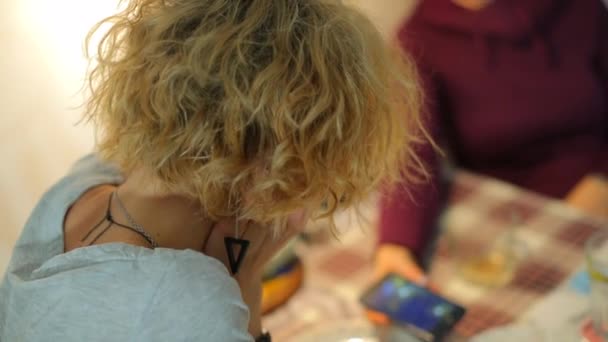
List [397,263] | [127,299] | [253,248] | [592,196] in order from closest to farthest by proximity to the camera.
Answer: [127,299], [253,248], [397,263], [592,196]

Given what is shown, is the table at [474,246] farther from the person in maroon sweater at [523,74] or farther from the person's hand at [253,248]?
the person in maroon sweater at [523,74]

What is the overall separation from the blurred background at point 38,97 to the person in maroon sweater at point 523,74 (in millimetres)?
357

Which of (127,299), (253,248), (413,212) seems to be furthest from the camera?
(413,212)

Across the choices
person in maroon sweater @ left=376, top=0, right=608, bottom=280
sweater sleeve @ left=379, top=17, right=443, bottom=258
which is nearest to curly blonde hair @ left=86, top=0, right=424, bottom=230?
sweater sleeve @ left=379, top=17, right=443, bottom=258

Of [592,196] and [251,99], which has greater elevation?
[251,99]

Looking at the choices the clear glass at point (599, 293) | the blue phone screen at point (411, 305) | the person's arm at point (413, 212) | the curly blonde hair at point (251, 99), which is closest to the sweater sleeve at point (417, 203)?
the person's arm at point (413, 212)

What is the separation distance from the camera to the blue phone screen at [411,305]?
860 mm

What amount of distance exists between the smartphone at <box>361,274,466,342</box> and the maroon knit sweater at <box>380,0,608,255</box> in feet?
1.86

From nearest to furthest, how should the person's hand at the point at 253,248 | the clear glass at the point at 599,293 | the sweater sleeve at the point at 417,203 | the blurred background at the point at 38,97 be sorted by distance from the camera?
the person's hand at the point at 253,248, the clear glass at the point at 599,293, the blurred background at the point at 38,97, the sweater sleeve at the point at 417,203

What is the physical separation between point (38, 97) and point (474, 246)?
2.44 feet

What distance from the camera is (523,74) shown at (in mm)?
1402

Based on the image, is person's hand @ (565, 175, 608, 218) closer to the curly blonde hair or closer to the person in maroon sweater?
the person in maroon sweater

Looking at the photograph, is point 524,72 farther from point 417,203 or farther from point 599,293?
point 599,293

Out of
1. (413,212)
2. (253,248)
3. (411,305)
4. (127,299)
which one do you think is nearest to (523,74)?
(413,212)
